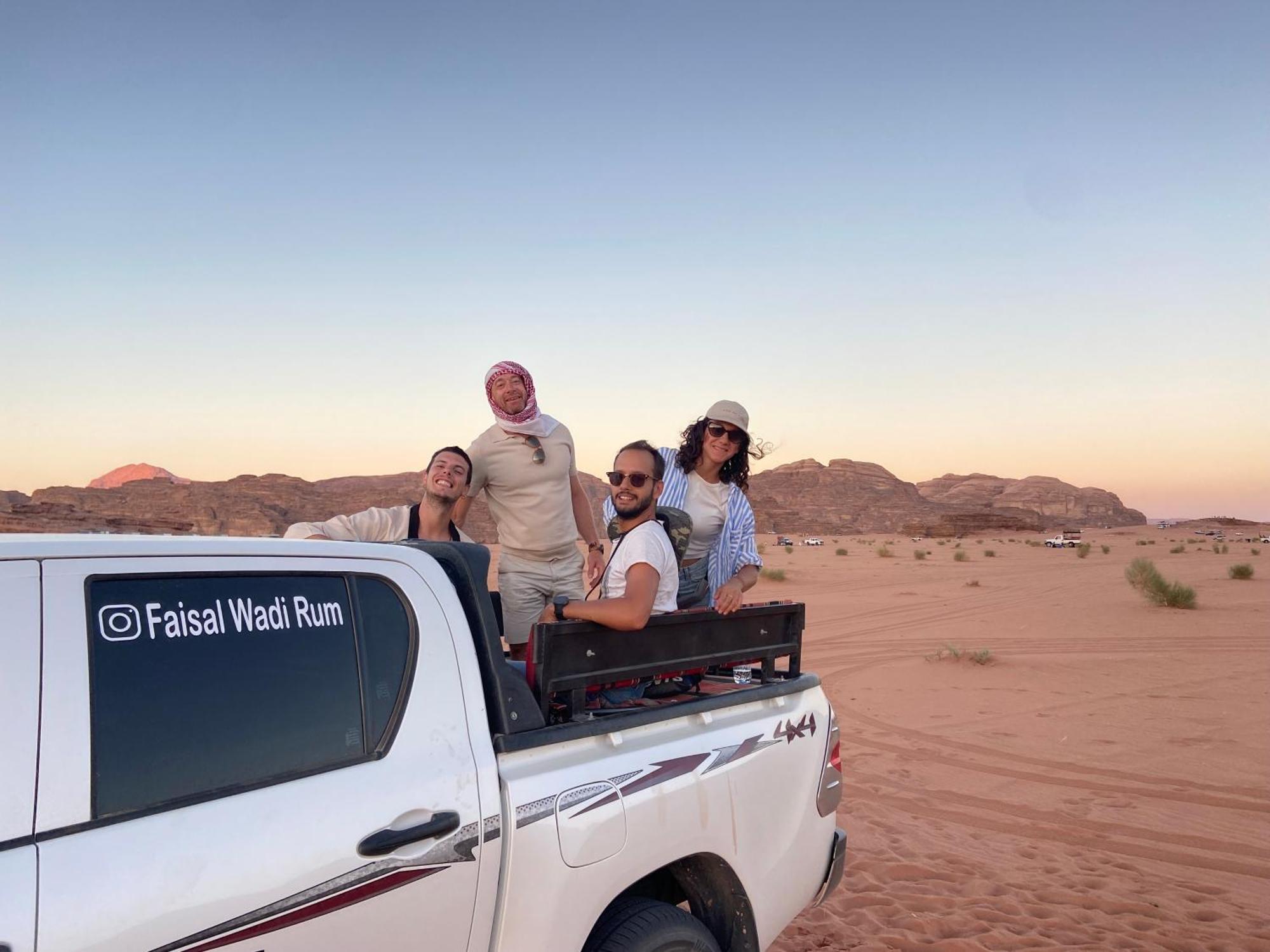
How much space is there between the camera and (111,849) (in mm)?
1813

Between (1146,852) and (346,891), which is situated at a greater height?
(346,891)

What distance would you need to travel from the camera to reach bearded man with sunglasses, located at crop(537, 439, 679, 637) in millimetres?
3256

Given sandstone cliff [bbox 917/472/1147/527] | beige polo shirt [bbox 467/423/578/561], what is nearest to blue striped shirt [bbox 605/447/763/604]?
beige polo shirt [bbox 467/423/578/561]

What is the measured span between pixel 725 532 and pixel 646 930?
2905mm

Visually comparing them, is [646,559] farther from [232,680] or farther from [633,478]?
[232,680]

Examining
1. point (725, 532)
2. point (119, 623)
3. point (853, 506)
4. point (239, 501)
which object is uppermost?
point (239, 501)

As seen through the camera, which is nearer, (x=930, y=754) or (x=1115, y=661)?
(x=930, y=754)

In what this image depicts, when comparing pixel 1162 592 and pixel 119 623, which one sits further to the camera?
pixel 1162 592

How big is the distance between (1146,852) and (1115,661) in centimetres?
817

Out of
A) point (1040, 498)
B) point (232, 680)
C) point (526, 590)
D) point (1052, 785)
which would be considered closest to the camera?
point (232, 680)

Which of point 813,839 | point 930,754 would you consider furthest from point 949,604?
point 813,839

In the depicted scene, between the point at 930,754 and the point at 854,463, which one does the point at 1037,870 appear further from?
the point at 854,463

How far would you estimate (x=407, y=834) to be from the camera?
7.35 feet

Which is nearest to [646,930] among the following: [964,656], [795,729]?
[795,729]
